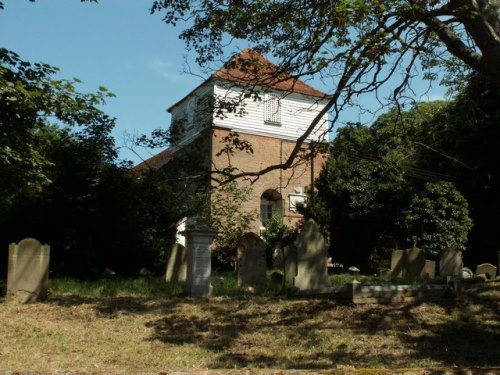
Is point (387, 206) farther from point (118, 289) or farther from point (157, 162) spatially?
point (157, 162)

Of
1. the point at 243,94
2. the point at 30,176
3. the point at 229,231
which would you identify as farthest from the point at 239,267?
the point at 229,231

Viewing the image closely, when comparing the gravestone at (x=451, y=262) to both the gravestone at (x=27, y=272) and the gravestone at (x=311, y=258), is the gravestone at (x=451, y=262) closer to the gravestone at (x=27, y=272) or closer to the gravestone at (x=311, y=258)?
the gravestone at (x=311, y=258)

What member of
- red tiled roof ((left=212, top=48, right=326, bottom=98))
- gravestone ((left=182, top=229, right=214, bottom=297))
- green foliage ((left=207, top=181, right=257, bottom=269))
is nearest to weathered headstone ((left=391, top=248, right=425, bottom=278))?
green foliage ((left=207, top=181, right=257, bottom=269))

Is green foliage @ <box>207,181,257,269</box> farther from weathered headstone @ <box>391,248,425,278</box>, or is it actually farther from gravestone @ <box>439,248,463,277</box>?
gravestone @ <box>439,248,463,277</box>

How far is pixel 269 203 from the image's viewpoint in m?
33.7

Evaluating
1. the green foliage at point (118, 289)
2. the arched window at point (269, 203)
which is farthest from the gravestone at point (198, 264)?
the arched window at point (269, 203)

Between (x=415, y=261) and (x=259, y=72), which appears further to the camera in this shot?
(x=415, y=261)

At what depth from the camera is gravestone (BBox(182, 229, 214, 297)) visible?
12641 mm

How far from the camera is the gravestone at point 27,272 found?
38.4 ft

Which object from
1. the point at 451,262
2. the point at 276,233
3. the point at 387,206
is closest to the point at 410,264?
the point at 451,262

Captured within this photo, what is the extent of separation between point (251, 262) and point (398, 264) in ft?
20.5

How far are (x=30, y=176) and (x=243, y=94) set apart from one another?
5103 millimetres

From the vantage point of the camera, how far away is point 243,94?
43.9ft

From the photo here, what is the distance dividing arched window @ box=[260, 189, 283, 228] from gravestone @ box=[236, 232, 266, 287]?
1740 cm
